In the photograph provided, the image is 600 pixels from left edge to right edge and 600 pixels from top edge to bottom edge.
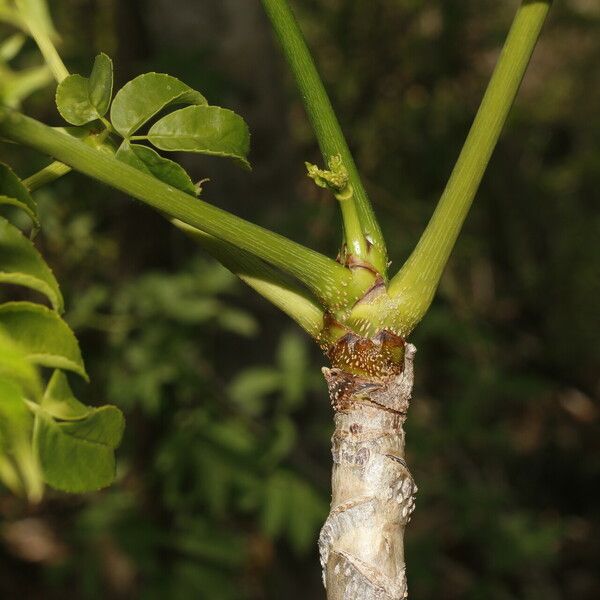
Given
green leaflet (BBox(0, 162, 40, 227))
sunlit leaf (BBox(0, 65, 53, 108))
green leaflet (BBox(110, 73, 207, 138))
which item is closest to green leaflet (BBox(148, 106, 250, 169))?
green leaflet (BBox(110, 73, 207, 138))

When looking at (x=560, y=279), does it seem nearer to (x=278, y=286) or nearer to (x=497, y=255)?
(x=497, y=255)

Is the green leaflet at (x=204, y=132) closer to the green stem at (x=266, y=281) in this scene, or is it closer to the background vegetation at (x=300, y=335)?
the green stem at (x=266, y=281)

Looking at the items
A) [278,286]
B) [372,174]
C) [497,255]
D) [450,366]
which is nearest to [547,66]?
[497,255]

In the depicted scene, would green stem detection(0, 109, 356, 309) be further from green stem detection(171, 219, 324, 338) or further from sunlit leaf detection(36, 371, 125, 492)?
sunlit leaf detection(36, 371, 125, 492)

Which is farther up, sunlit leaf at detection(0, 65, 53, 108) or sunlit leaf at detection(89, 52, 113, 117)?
sunlit leaf at detection(89, 52, 113, 117)

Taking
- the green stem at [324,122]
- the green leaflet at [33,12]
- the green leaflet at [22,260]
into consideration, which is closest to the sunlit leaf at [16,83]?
the green leaflet at [33,12]

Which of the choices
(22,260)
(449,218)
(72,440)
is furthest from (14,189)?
(449,218)
